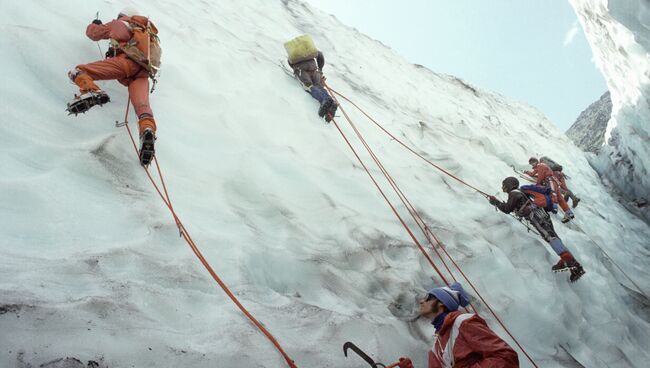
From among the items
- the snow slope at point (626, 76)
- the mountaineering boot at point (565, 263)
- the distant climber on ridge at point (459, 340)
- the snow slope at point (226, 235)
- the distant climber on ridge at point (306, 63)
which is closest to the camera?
the snow slope at point (226, 235)

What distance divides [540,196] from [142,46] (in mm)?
4812

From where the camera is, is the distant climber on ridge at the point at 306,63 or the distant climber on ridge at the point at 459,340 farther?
the distant climber on ridge at the point at 306,63

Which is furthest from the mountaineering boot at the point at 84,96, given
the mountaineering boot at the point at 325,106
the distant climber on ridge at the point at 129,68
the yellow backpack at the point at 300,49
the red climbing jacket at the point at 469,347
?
the yellow backpack at the point at 300,49

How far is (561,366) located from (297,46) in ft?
16.8

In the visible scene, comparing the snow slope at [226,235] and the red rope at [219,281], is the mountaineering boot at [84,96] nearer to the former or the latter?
the snow slope at [226,235]

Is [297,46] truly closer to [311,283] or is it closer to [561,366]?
[311,283]

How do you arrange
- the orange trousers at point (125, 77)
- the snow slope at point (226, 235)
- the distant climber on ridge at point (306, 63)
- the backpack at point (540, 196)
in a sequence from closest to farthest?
the snow slope at point (226, 235) < the orange trousers at point (125, 77) < the backpack at point (540, 196) < the distant climber on ridge at point (306, 63)

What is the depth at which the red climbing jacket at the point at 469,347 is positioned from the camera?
1.89 metres

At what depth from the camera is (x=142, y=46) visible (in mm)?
3168

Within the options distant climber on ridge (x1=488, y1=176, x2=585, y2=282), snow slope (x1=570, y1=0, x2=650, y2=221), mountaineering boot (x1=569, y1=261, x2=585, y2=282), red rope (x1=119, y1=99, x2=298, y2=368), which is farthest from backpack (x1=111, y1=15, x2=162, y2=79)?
snow slope (x1=570, y1=0, x2=650, y2=221)

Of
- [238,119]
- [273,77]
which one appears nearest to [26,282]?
[238,119]

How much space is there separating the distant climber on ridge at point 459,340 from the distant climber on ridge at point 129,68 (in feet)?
7.01

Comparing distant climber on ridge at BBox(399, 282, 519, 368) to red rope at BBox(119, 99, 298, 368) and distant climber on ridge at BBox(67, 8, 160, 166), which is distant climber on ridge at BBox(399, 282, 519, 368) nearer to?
red rope at BBox(119, 99, 298, 368)

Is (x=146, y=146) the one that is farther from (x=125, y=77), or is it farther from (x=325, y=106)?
(x=325, y=106)
